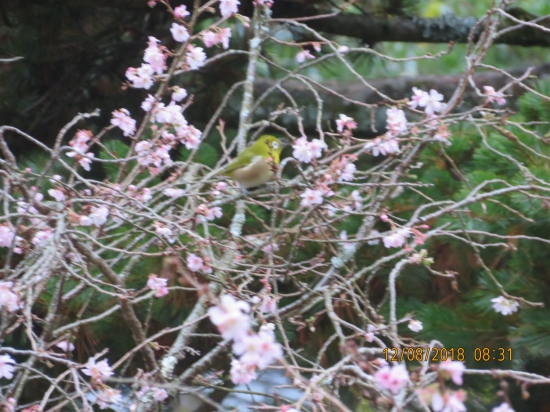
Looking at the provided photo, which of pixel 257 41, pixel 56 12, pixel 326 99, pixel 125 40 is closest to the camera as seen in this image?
pixel 257 41

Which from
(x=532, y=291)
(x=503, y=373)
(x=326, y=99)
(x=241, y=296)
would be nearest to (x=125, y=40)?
(x=326, y=99)

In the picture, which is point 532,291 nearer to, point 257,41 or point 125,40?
point 257,41

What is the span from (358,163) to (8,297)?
2084 millimetres

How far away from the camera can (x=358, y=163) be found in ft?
10.6

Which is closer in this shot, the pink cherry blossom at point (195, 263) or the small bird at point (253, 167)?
the pink cherry blossom at point (195, 263)

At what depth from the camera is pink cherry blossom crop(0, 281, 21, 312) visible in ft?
4.65

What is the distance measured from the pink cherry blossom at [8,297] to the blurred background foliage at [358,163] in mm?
323

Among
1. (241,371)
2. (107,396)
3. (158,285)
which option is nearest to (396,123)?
(158,285)

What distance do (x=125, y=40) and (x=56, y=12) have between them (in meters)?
0.41

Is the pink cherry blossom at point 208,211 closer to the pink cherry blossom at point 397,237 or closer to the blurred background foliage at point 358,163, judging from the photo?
the blurred background foliage at point 358,163

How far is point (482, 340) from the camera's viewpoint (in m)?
2.17

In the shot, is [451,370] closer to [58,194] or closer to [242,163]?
[58,194]

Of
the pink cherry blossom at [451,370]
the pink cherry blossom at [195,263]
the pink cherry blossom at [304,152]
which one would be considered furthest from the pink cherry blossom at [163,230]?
the pink cherry blossom at [451,370]

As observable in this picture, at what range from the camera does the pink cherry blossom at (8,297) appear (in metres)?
1.42
